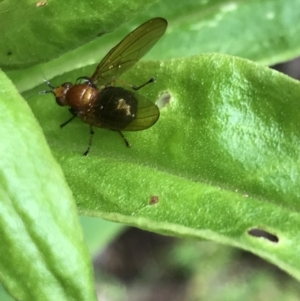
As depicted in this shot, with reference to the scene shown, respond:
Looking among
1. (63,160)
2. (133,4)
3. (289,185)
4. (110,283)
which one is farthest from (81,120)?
(110,283)

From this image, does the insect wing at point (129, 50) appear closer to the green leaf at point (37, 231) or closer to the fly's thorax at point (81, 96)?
the fly's thorax at point (81, 96)

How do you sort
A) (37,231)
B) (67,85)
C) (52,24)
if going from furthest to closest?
1. (67,85)
2. (52,24)
3. (37,231)

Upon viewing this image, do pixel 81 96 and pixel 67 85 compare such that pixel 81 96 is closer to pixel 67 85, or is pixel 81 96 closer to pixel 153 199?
pixel 67 85

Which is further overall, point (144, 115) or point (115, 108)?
point (115, 108)

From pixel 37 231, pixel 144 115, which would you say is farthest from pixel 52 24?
pixel 37 231

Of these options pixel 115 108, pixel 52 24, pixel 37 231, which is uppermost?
pixel 52 24

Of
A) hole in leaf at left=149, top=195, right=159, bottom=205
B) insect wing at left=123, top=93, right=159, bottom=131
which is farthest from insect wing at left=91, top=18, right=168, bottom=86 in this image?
hole in leaf at left=149, top=195, right=159, bottom=205

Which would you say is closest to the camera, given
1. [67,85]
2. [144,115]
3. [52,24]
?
[52,24]

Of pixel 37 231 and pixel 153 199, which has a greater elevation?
pixel 37 231

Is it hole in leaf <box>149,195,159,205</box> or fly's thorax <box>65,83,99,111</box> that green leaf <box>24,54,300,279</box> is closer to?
hole in leaf <box>149,195,159,205</box>
